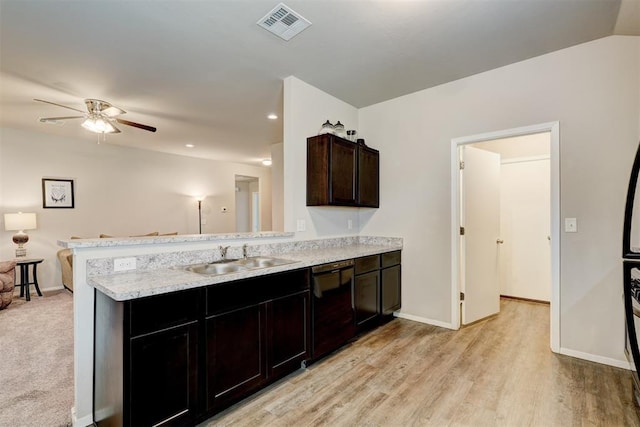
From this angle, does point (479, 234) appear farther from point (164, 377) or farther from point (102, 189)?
point (102, 189)

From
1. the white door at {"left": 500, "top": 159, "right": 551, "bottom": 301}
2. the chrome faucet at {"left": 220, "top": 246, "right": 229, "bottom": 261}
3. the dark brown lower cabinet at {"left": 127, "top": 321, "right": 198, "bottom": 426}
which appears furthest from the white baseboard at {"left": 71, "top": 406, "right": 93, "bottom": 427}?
the white door at {"left": 500, "top": 159, "right": 551, "bottom": 301}

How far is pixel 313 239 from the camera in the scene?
3.32 metres

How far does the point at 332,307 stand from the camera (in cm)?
258

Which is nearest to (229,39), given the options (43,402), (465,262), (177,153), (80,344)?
(80,344)

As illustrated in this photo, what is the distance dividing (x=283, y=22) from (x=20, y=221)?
5.08 meters

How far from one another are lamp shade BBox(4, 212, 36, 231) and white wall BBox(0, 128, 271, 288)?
16.1 inches

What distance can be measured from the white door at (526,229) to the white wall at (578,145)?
5.97ft

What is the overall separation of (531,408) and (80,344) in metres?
2.87

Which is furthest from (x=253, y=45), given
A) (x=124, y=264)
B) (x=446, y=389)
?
(x=446, y=389)

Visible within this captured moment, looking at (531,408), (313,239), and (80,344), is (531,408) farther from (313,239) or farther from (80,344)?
(80,344)

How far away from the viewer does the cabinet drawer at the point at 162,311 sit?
145 cm

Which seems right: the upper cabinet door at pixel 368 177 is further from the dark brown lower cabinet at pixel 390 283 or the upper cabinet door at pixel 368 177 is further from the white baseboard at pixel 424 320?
the white baseboard at pixel 424 320

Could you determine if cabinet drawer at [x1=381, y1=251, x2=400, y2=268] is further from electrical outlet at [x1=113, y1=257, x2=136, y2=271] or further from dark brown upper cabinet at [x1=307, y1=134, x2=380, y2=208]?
electrical outlet at [x1=113, y1=257, x2=136, y2=271]

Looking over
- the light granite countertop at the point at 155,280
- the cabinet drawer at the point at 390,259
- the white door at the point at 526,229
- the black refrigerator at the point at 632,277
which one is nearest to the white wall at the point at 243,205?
the cabinet drawer at the point at 390,259
